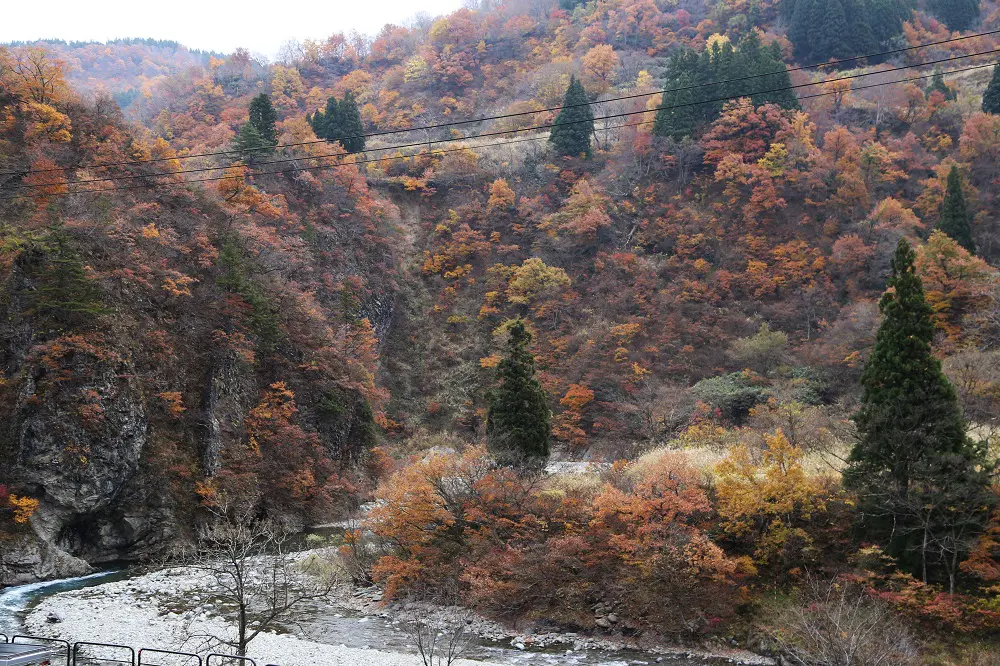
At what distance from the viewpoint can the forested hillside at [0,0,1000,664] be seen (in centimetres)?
1777

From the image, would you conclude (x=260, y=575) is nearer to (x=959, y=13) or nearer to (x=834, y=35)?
(x=834, y=35)

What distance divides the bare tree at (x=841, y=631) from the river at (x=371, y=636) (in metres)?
1.86

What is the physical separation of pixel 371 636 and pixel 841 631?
454 inches

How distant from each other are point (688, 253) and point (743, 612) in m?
32.1

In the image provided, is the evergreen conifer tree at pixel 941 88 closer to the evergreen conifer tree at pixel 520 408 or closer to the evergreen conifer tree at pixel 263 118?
the evergreen conifer tree at pixel 520 408

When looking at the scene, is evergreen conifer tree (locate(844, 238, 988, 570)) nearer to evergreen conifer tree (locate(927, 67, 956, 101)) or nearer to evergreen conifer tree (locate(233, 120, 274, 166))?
evergreen conifer tree (locate(233, 120, 274, 166))

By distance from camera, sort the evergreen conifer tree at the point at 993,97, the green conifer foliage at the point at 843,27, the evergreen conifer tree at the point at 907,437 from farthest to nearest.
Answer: the green conifer foliage at the point at 843,27 → the evergreen conifer tree at the point at 993,97 → the evergreen conifer tree at the point at 907,437

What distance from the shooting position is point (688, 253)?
4628 cm

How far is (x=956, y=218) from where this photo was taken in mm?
36031

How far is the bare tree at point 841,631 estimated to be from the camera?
12.4 meters

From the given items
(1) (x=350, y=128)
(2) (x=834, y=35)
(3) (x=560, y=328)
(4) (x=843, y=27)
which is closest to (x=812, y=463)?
(3) (x=560, y=328)

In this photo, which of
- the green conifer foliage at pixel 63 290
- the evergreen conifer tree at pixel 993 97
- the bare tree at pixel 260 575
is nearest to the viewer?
the bare tree at pixel 260 575

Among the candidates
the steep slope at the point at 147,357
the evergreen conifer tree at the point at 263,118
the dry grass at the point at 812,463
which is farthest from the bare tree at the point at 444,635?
the evergreen conifer tree at the point at 263,118

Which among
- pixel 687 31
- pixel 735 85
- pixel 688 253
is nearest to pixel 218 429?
pixel 688 253
